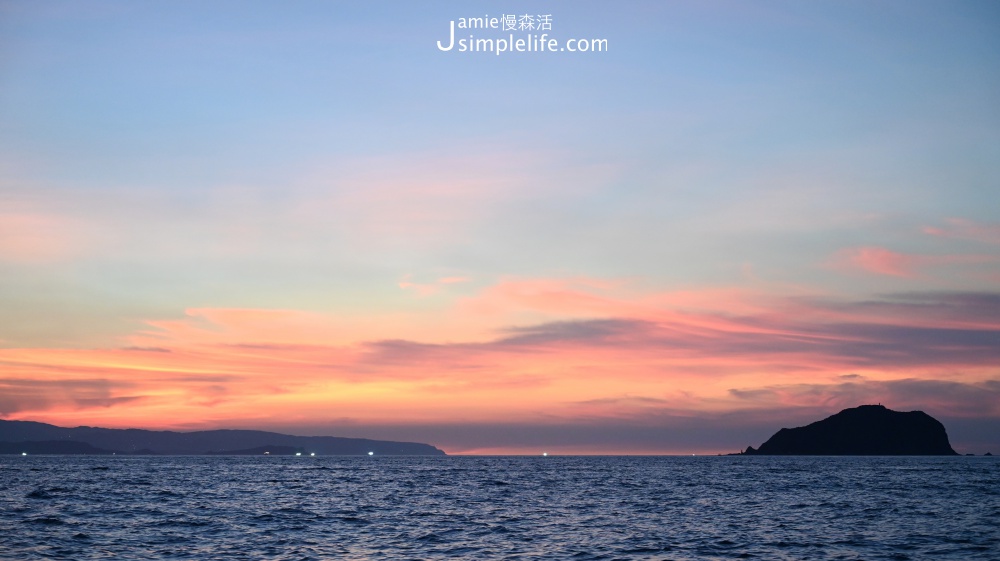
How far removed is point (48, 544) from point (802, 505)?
6022 centimetres

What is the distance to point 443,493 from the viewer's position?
9656cm

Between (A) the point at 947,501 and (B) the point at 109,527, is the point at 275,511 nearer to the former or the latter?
(B) the point at 109,527

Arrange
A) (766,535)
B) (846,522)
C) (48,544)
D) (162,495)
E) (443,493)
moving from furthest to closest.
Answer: (443,493), (162,495), (846,522), (766,535), (48,544)

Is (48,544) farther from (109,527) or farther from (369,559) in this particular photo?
(369,559)

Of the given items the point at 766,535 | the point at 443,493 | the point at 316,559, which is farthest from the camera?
the point at 443,493

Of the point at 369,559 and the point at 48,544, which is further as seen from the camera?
the point at 48,544

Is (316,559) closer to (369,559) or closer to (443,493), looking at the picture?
(369,559)

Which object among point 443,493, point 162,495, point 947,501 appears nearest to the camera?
point 947,501

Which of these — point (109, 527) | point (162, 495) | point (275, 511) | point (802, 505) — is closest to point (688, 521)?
point (802, 505)

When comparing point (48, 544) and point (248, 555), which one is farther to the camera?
point (48, 544)

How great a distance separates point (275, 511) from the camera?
224 feet

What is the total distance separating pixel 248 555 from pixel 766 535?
30840 mm

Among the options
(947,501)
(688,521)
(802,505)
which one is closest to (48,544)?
(688,521)

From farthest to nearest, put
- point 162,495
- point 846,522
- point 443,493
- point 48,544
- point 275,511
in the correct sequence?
point 443,493 < point 162,495 < point 275,511 < point 846,522 < point 48,544
